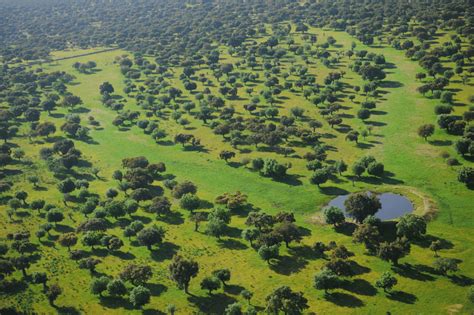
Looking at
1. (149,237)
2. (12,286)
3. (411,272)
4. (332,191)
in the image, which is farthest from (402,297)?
(12,286)

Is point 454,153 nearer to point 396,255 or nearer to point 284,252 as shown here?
point 396,255

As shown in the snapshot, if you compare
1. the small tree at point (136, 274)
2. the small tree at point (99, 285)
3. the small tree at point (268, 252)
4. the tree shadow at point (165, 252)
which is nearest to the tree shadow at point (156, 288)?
the small tree at point (136, 274)

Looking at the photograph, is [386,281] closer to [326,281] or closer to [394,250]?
[394,250]

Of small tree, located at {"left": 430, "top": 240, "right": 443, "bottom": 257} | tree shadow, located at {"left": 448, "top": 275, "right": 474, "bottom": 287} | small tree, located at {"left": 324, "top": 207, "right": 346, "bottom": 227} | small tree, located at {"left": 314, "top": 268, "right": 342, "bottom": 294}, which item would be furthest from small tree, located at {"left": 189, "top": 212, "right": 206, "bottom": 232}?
tree shadow, located at {"left": 448, "top": 275, "right": 474, "bottom": 287}

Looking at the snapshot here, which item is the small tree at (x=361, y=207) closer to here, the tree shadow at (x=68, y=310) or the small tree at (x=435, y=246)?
the small tree at (x=435, y=246)

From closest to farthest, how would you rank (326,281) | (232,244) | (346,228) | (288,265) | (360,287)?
(326,281) → (360,287) → (288,265) → (232,244) → (346,228)
